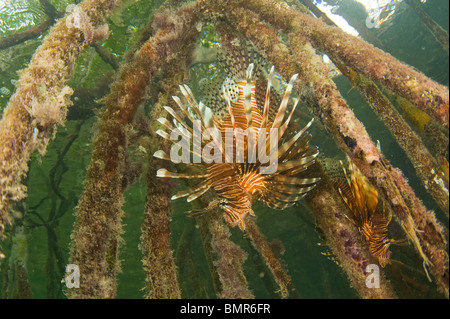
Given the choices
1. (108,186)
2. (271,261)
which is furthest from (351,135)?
(108,186)

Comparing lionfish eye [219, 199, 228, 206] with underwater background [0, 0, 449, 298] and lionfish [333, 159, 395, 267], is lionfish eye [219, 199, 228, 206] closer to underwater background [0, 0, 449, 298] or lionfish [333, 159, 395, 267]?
underwater background [0, 0, 449, 298]

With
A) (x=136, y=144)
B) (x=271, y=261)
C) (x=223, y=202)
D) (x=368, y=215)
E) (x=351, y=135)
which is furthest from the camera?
(x=136, y=144)

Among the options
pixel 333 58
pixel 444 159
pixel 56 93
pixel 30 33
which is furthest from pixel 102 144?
pixel 30 33

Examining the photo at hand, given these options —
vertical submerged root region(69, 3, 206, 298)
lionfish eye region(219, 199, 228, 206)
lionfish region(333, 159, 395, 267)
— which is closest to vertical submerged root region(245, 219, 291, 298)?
lionfish eye region(219, 199, 228, 206)

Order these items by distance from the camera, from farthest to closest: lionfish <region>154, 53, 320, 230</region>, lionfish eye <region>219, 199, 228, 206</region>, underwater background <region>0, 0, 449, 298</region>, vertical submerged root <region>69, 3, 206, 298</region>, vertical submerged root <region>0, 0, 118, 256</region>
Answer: underwater background <region>0, 0, 449, 298</region>
lionfish eye <region>219, 199, 228, 206</region>
lionfish <region>154, 53, 320, 230</region>
vertical submerged root <region>69, 3, 206, 298</region>
vertical submerged root <region>0, 0, 118, 256</region>

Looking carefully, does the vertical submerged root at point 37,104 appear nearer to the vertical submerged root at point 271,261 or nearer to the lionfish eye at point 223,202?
the lionfish eye at point 223,202

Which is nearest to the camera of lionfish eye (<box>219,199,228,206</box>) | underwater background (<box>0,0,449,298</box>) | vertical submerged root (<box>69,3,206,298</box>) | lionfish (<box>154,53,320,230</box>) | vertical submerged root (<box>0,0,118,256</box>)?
vertical submerged root (<box>0,0,118,256</box>)

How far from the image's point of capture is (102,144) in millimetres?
2053

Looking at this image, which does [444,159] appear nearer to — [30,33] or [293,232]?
[30,33]

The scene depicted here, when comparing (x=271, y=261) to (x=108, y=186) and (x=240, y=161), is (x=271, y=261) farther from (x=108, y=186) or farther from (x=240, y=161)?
(x=108, y=186)

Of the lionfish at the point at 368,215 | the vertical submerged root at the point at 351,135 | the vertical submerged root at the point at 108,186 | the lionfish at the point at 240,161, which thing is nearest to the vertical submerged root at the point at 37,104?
the vertical submerged root at the point at 108,186

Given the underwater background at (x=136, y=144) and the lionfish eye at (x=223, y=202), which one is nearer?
the lionfish eye at (x=223, y=202)

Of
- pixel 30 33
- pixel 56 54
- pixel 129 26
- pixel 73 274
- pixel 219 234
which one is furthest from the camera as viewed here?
pixel 129 26
